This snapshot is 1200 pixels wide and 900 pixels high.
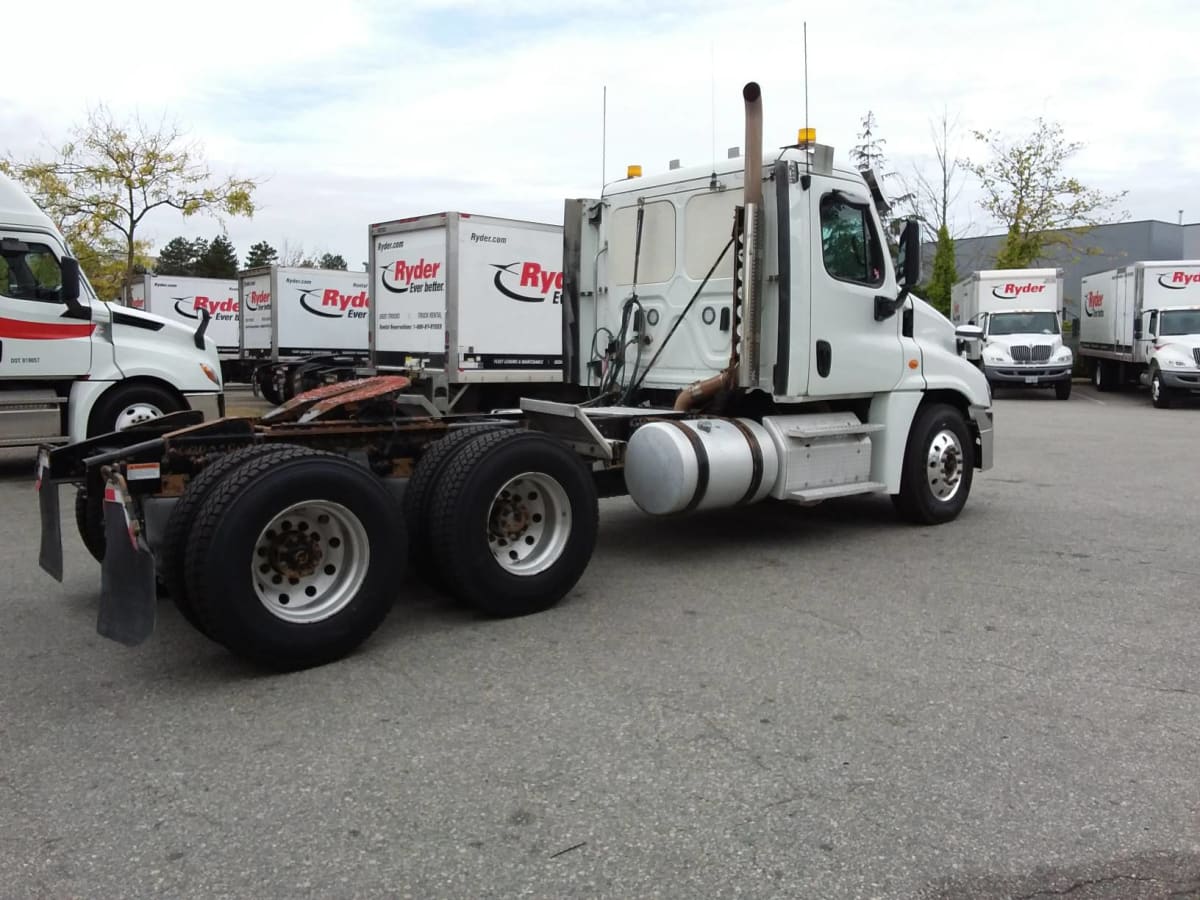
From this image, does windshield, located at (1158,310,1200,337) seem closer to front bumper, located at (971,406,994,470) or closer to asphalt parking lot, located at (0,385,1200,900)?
front bumper, located at (971,406,994,470)

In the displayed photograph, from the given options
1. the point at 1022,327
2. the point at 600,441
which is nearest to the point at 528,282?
the point at 600,441

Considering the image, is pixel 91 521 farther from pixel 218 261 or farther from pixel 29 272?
pixel 218 261

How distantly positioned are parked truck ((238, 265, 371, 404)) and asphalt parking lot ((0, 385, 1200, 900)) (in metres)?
16.6

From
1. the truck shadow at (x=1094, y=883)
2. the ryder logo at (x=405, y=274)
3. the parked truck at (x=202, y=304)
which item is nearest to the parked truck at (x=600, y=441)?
the truck shadow at (x=1094, y=883)

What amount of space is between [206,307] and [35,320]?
1869 cm

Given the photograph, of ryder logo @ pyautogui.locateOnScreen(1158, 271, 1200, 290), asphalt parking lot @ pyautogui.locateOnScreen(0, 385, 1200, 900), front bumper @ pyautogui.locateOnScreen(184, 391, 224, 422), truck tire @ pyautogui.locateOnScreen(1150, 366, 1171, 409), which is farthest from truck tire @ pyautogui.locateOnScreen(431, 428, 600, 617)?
ryder logo @ pyautogui.locateOnScreen(1158, 271, 1200, 290)

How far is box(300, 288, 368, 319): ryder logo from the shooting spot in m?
23.2

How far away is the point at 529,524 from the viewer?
230 inches

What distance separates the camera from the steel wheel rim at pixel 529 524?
225 inches

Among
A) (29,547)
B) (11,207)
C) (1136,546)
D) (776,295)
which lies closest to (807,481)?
(776,295)

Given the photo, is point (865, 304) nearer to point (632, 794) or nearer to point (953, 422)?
point (953, 422)

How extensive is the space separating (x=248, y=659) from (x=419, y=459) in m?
1.64

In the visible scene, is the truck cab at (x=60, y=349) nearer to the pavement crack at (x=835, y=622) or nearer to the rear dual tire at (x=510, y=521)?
the rear dual tire at (x=510, y=521)

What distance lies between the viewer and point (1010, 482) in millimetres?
10812
